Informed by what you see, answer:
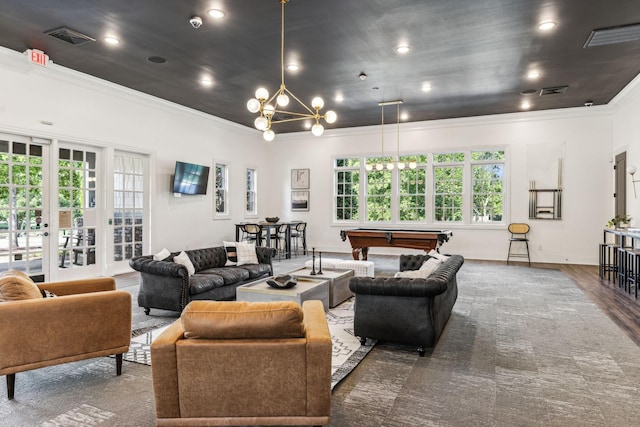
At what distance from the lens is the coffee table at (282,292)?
4.13 m

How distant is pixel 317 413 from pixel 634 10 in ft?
16.8

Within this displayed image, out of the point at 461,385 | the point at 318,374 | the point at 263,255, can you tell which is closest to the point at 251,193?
the point at 263,255

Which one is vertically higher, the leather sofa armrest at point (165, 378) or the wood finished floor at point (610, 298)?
the leather sofa armrest at point (165, 378)

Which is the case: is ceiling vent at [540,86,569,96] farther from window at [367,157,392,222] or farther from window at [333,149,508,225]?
window at [367,157,392,222]

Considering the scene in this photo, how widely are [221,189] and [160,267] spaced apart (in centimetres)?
570

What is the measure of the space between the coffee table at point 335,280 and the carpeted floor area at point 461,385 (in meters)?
1.36

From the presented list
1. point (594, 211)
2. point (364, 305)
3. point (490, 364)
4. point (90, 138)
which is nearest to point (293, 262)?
point (90, 138)

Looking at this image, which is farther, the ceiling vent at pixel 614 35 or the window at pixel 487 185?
the window at pixel 487 185

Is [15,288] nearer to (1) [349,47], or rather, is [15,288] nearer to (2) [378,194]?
(1) [349,47]

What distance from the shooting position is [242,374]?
2.11m

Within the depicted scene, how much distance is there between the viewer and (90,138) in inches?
264

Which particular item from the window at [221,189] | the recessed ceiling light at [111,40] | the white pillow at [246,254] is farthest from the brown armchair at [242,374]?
the window at [221,189]

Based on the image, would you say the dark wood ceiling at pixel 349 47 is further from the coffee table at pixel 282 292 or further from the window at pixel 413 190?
the coffee table at pixel 282 292

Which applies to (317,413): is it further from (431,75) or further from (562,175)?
(562,175)
